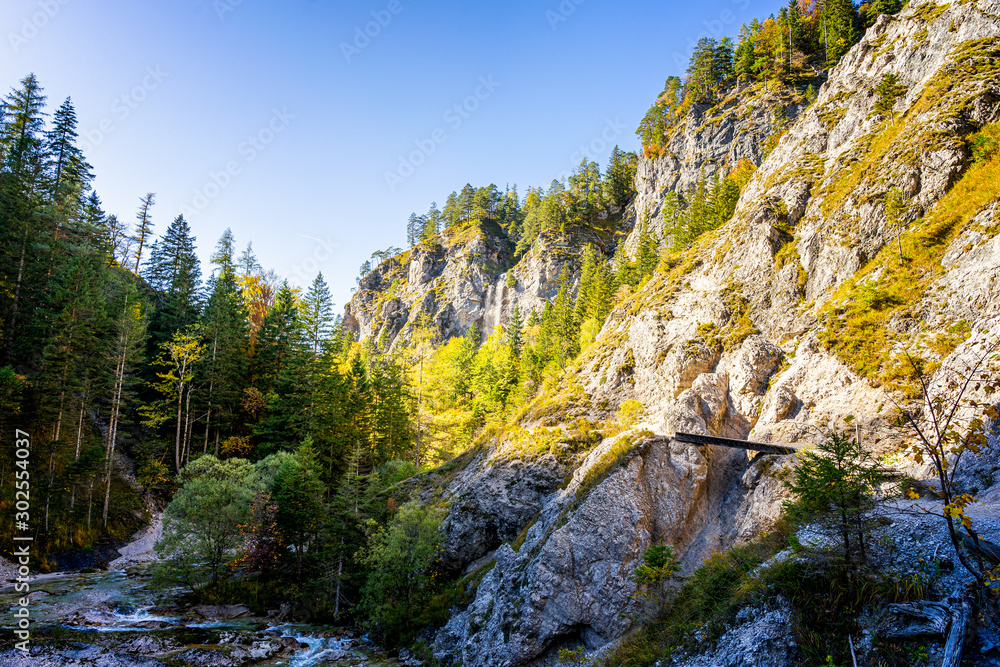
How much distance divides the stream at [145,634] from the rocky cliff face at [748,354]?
740cm

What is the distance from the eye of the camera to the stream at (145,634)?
18.5m

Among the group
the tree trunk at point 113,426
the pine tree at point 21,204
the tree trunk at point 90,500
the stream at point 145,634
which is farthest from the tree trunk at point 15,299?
the stream at point 145,634

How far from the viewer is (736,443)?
2048 cm

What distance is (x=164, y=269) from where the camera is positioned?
56.1 m

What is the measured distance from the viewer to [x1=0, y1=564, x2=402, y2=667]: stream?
60.8ft

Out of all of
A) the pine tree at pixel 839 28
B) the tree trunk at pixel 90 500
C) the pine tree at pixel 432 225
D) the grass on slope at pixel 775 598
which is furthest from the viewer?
the pine tree at pixel 432 225

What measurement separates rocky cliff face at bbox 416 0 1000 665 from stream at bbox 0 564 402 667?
291 inches

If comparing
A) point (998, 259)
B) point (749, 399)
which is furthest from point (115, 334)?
point (998, 259)


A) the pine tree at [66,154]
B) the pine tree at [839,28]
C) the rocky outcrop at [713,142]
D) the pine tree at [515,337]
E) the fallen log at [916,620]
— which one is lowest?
the fallen log at [916,620]

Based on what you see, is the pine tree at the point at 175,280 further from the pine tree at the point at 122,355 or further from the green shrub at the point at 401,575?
the green shrub at the point at 401,575

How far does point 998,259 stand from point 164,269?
2872 inches

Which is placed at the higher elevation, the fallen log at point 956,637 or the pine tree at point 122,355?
the pine tree at point 122,355

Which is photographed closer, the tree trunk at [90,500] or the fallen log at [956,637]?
the fallen log at [956,637]

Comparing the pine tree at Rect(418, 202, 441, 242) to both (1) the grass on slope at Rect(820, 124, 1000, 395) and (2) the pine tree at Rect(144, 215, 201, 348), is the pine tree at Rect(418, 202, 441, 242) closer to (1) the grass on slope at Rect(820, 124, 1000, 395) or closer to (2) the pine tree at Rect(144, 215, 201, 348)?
(2) the pine tree at Rect(144, 215, 201, 348)
